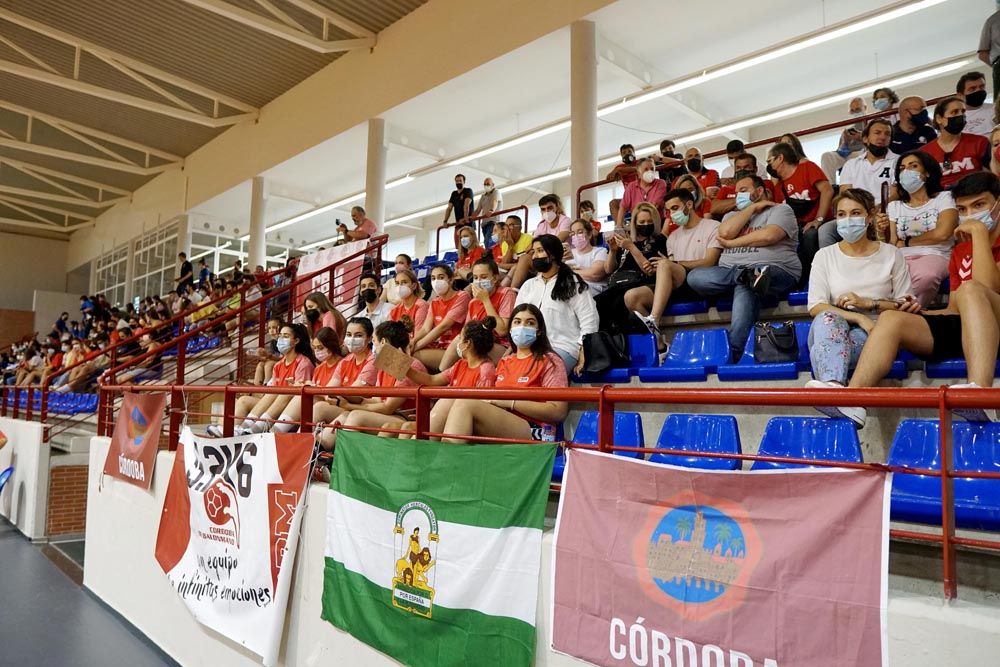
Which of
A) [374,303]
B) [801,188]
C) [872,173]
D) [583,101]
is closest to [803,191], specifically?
[801,188]

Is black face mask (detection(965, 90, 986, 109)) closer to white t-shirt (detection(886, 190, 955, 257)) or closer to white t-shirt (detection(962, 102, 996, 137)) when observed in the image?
white t-shirt (detection(962, 102, 996, 137))

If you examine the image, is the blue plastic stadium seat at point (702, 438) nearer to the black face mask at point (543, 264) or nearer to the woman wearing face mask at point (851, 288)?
the woman wearing face mask at point (851, 288)

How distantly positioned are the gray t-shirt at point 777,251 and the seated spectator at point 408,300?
108 inches

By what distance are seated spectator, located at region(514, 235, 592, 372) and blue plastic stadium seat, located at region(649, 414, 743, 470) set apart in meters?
1.35

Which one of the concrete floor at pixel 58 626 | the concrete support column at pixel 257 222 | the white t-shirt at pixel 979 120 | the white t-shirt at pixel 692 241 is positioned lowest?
the concrete floor at pixel 58 626

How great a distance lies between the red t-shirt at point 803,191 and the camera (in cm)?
490

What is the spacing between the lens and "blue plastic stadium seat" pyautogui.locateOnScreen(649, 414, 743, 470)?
8.69 feet

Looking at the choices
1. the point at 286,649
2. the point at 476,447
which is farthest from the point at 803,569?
the point at 286,649

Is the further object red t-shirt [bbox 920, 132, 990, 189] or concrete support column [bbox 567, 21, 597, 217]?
concrete support column [bbox 567, 21, 597, 217]

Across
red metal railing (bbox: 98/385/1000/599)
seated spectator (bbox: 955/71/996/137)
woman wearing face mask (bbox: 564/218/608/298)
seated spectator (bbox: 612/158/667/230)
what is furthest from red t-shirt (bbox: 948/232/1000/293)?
seated spectator (bbox: 612/158/667/230)

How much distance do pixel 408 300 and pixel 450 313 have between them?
88 centimetres

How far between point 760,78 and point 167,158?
15.1 meters

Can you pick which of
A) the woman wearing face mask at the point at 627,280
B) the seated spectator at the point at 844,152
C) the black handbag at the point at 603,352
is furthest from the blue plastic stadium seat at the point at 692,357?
the seated spectator at the point at 844,152

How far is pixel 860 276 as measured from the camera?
3.26 meters
